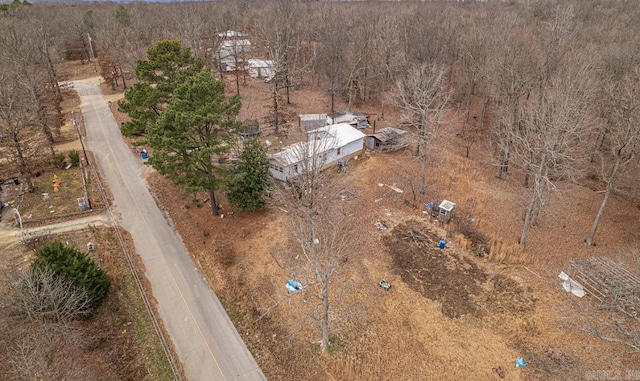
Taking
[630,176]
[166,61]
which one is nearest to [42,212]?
[166,61]

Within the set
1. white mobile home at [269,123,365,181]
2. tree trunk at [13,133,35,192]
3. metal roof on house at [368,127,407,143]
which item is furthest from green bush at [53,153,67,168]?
metal roof on house at [368,127,407,143]

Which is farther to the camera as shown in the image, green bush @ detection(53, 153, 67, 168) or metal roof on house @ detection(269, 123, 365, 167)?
green bush @ detection(53, 153, 67, 168)

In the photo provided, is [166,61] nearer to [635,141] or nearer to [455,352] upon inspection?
[455,352]

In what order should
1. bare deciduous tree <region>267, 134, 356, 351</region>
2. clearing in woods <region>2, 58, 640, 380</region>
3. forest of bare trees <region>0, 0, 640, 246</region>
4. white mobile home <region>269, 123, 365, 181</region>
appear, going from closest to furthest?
clearing in woods <region>2, 58, 640, 380</region> → bare deciduous tree <region>267, 134, 356, 351</region> → forest of bare trees <region>0, 0, 640, 246</region> → white mobile home <region>269, 123, 365, 181</region>

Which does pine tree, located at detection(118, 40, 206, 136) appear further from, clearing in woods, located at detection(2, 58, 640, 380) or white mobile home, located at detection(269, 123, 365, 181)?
white mobile home, located at detection(269, 123, 365, 181)

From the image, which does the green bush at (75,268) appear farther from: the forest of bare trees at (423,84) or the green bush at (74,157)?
the green bush at (74,157)
